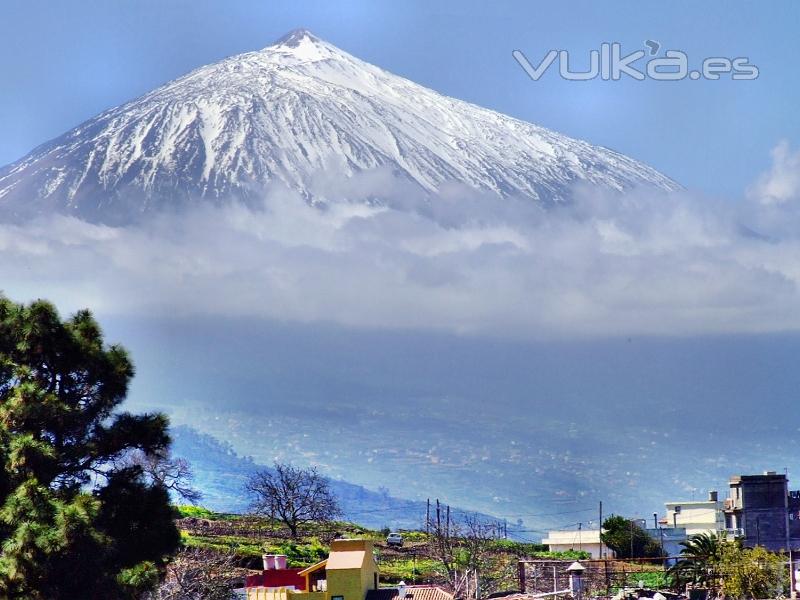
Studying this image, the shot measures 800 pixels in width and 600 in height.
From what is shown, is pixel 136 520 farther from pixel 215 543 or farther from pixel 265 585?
pixel 215 543

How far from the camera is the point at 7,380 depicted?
31.1 m

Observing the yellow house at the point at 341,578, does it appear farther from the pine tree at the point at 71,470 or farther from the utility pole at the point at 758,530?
the utility pole at the point at 758,530

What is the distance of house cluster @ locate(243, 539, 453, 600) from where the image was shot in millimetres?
43531

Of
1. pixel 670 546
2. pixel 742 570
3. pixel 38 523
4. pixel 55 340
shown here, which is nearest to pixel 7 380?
pixel 55 340

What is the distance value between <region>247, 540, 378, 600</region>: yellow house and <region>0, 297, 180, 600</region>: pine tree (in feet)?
40.2

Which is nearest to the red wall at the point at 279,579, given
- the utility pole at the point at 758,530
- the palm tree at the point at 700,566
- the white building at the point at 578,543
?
the palm tree at the point at 700,566

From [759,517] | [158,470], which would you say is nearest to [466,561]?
[158,470]

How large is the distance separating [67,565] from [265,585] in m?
20.9

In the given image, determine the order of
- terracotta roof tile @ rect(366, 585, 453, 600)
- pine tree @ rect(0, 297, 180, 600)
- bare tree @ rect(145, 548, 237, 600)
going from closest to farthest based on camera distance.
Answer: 1. pine tree @ rect(0, 297, 180, 600)
2. bare tree @ rect(145, 548, 237, 600)
3. terracotta roof tile @ rect(366, 585, 453, 600)

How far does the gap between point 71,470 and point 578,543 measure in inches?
3128

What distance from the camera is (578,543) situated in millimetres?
106312

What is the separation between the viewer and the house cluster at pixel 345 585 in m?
43.5

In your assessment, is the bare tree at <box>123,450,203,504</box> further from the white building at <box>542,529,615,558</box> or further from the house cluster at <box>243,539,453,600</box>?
the white building at <box>542,529,615,558</box>

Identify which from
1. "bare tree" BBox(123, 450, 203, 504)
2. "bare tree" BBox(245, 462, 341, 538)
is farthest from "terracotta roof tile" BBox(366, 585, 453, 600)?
"bare tree" BBox(245, 462, 341, 538)
